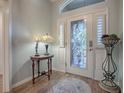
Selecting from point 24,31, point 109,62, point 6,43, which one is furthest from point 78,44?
point 6,43

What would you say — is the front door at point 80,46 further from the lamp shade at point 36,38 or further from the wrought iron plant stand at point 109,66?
the lamp shade at point 36,38

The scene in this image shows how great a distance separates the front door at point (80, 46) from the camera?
3564mm

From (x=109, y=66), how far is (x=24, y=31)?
2.67 meters

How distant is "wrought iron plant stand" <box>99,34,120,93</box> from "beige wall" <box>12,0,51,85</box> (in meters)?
2.21

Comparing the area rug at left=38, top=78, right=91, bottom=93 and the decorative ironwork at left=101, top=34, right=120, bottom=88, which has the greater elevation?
the decorative ironwork at left=101, top=34, right=120, bottom=88

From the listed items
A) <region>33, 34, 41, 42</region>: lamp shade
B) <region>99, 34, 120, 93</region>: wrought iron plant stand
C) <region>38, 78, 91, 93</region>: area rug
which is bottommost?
<region>38, 78, 91, 93</region>: area rug

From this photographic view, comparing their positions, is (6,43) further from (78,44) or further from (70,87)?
(78,44)

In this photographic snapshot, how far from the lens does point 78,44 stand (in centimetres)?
391

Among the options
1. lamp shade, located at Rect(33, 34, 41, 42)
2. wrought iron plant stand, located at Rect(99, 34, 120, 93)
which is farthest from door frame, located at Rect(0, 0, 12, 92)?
wrought iron plant stand, located at Rect(99, 34, 120, 93)

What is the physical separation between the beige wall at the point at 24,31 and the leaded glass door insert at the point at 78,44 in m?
1.17

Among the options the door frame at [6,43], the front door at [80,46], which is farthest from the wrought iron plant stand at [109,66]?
the door frame at [6,43]

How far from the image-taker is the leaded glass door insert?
375 cm

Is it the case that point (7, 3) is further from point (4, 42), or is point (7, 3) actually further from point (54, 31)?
point (54, 31)

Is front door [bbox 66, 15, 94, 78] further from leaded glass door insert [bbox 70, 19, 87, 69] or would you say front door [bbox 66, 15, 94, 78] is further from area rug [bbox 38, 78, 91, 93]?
area rug [bbox 38, 78, 91, 93]
